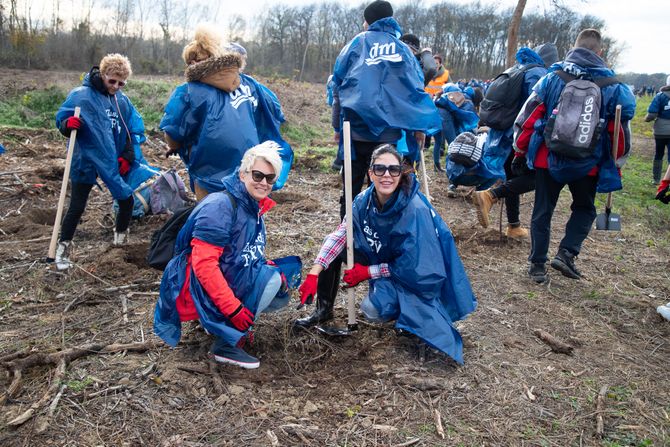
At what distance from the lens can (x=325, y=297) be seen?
354 cm

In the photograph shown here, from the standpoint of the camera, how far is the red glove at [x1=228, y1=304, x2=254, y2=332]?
110 inches

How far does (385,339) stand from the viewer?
3.40 meters

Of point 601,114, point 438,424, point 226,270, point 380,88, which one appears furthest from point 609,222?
point 226,270

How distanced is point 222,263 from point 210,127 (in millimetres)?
1322

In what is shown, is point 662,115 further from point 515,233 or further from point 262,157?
point 262,157

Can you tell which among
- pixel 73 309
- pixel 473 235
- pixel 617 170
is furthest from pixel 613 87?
pixel 73 309

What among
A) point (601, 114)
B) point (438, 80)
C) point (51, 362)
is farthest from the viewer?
point (438, 80)

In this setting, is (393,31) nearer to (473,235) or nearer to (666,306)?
(473,235)

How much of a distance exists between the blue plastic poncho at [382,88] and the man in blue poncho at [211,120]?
82cm

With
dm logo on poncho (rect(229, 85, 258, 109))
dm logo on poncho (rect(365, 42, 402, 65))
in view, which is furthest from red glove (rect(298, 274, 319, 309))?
dm logo on poncho (rect(365, 42, 402, 65))

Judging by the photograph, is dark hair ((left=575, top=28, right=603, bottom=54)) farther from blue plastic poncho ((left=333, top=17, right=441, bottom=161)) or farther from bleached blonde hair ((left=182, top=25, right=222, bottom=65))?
bleached blonde hair ((left=182, top=25, right=222, bottom=65))

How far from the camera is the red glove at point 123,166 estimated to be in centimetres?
511

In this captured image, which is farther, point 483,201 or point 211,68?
point 483,201

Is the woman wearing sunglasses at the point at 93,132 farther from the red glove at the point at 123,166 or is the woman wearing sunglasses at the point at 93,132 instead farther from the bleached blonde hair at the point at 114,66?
the red glove at the point at 123,166
